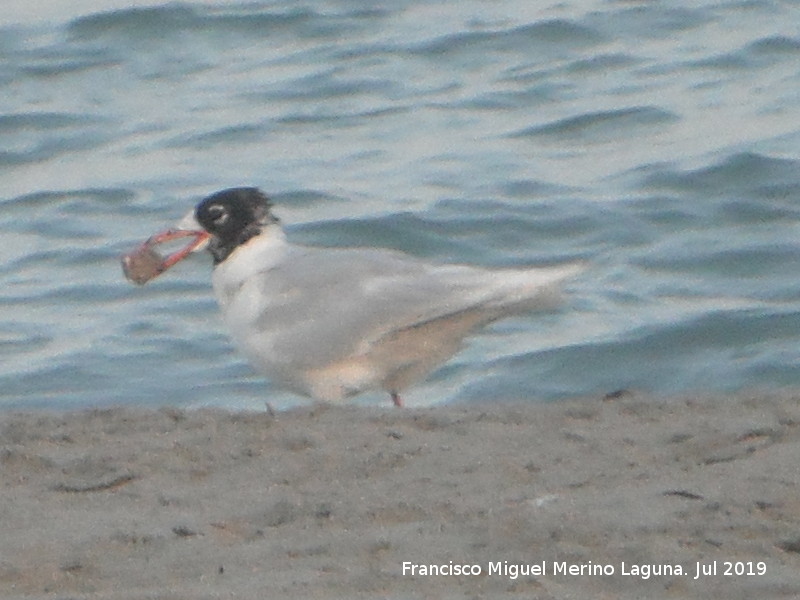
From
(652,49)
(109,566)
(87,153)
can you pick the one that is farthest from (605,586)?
(652,49)

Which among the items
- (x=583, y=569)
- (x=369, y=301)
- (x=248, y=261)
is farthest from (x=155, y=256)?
(x=583, y=569)

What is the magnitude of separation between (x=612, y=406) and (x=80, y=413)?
1.97 m

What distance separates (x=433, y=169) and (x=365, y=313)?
5.41 m

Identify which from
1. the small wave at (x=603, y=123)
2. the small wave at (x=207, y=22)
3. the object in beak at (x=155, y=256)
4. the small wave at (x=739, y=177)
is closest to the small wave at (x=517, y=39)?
the small wave at (x=207, y=22)

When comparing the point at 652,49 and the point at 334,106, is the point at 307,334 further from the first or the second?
the point at 652,49

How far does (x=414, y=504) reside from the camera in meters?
4.50

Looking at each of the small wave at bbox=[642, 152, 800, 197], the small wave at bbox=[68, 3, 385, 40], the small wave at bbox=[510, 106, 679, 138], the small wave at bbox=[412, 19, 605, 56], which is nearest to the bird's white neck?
the small wave at bbox=[642, 152, 800, 197]

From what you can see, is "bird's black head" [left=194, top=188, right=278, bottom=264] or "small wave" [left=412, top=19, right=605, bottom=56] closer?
"bird's black head" [left=194, top=188, right=278, bottom=264]

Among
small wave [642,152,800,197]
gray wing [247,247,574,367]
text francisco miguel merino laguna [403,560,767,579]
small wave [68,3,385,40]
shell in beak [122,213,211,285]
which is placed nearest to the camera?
text francisco miguel merino laguna [403,560,767,579]

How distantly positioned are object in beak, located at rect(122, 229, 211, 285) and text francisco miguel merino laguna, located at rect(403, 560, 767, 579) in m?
3.85

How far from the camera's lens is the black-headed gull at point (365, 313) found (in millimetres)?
6652

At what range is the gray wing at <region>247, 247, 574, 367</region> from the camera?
6.64 meters

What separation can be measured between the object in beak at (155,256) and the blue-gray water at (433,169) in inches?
42.4

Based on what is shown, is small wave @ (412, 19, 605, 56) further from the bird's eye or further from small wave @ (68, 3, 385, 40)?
the bird's eye
